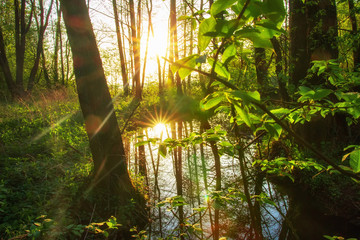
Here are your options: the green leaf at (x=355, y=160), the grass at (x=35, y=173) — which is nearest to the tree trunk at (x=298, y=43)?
the green leaf at (x=355, y=160)

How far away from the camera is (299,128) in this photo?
159 inches

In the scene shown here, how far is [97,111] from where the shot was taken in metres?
2.88

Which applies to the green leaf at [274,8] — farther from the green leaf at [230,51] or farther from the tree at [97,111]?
the tree at [97,111]

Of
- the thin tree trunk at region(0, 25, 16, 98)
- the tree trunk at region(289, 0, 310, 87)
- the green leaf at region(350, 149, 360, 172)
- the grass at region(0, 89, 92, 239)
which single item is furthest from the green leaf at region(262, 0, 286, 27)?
the thin tree trunk at region(0, 25, 16, 98)

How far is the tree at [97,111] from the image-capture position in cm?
269

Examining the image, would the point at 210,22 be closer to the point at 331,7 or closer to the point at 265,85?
the point at 331,7

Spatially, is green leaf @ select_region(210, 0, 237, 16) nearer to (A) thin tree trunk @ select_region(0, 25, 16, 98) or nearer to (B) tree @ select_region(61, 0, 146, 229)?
(B) tree @ select_region(61, 0, 146, 229)

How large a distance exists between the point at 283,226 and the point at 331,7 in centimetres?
372

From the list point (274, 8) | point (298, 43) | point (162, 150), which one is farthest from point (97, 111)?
point (298, 43)

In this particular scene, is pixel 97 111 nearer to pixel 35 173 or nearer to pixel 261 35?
pixel 35 173

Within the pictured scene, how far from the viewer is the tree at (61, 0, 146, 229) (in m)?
2.69

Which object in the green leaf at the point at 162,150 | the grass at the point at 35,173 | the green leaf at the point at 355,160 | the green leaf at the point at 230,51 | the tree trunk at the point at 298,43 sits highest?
the tree trunk at the point at 298,43

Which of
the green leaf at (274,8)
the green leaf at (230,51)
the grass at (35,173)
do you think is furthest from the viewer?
the grass at (35,173)

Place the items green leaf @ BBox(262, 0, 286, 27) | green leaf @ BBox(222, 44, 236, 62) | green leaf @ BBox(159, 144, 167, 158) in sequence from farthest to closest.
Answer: green leaf @ BBox(159, 144, 167, 158) → green leaf @ BBox(222, 44, 236, 62) → green leaf @ BBox(262, 0, 286, 27)
